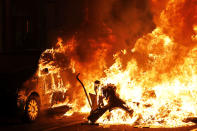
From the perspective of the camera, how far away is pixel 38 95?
10883mm

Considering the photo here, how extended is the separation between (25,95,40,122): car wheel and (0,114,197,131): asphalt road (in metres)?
0.22

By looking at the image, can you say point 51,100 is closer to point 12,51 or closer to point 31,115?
point 31,115

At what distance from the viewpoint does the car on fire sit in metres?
10.2

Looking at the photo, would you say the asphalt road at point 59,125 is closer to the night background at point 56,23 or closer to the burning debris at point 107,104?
the burning debris at point 107,104

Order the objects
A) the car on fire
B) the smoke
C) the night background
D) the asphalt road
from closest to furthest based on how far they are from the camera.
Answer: the asphalt road < the car on fire < the smoke < the night background

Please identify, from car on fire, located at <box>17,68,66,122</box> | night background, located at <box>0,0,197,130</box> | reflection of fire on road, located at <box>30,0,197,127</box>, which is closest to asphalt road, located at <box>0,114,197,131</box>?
car on fire, located at <box>17,68,66,122</box>

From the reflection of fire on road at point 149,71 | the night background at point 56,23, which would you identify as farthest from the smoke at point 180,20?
the night background at point 56,23

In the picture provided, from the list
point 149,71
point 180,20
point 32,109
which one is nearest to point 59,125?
point 32,109

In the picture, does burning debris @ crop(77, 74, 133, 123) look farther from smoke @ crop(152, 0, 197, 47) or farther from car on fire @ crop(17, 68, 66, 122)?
smoke @ crop(152, 0, 197, 47)

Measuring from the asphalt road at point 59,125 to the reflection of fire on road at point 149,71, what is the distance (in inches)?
27.4

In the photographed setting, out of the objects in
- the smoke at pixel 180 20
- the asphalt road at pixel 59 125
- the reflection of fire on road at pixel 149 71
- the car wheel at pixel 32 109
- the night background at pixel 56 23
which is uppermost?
the night background at pixel 56 23

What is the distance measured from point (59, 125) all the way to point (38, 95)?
1.81 m

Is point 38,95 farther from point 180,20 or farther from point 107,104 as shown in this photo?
point 180,20

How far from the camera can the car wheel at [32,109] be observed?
10195mm
